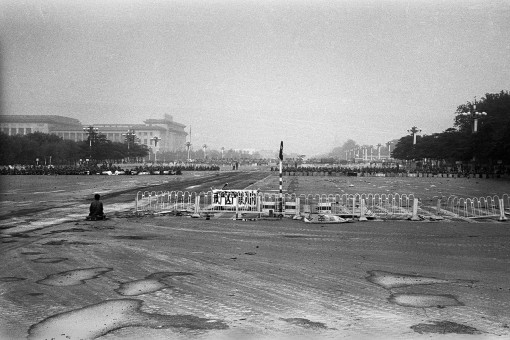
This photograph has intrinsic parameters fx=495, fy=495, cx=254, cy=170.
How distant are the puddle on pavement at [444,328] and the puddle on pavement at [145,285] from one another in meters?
4.39

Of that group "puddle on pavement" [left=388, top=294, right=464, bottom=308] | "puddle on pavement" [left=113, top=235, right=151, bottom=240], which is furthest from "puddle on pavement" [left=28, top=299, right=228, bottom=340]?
"puddle on pavement" [left=113, top=235, right=151, bottom=240]

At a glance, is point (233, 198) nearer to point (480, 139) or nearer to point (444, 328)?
point (444, 328)

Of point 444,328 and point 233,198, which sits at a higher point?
point 233,198

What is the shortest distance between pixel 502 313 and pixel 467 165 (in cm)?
8213

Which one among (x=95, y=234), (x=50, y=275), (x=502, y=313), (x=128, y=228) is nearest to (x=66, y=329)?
(x=50, y=275)

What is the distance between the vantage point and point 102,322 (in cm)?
686

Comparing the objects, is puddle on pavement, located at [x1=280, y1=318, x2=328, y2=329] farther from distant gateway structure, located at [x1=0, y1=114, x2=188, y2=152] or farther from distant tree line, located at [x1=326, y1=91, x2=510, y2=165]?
distant gateway structure, located at [x1=0, y1=114, x2=188, y2=152]

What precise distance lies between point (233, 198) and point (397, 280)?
13497mm

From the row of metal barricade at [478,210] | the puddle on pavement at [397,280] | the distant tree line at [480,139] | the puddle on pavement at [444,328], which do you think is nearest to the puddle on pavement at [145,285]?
the puddle on pavement at [397,280]

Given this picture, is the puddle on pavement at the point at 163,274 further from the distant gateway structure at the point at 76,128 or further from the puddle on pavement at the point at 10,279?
the distant gateway structure at the point at 76,128

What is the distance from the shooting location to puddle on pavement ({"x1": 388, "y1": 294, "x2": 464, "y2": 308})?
25.7ft

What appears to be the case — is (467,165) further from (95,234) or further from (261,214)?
(95,234)

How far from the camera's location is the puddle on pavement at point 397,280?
9.16 m

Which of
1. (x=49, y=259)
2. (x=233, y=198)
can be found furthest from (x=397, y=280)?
(x=233, y=198)
